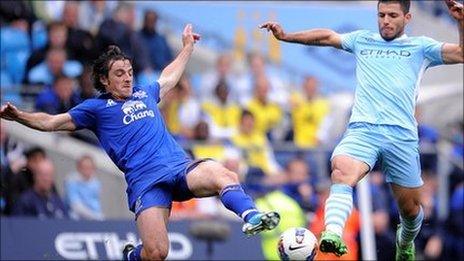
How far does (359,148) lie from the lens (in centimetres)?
1404

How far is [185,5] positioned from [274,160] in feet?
10.6

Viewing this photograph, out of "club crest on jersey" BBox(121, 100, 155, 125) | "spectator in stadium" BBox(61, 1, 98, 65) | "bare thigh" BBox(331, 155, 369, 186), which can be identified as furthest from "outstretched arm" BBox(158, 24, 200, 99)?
"spectator in stadium" BBox(61, 1, 98, 65)

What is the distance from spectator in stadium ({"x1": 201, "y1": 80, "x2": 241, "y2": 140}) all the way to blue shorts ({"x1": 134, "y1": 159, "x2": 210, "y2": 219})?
6882mm

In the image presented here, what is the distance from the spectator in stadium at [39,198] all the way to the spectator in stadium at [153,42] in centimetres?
396

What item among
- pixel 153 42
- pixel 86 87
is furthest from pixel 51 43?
pixel 153 42

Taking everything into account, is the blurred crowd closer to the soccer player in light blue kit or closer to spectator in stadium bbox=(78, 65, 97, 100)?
spectator in stadium bbox=(78, 65, 97, 100)

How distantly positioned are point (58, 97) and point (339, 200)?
6738 mm

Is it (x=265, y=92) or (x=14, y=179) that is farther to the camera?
(x=265, y=92)

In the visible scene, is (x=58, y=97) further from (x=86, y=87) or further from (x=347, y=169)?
(x=347, y=169)

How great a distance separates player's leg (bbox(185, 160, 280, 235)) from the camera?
13234mm

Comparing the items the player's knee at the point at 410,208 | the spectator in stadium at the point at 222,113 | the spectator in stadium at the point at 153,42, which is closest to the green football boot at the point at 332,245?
the player's knee at the point at 410,208

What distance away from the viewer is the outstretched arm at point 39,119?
1406cm

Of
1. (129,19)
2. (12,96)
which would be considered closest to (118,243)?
(12,96)

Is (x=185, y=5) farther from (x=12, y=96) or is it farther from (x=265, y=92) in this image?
(x=12, y=96)
